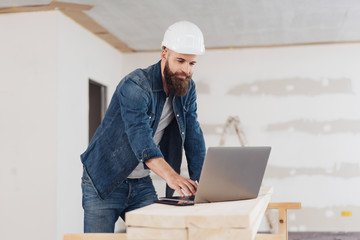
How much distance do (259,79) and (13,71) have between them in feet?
10.6

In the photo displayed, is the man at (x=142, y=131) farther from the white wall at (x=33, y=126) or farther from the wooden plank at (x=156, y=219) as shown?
the white wall at (x=33, y=126)

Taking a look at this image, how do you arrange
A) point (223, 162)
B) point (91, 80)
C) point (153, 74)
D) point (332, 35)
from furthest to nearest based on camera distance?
point (332, 35), point (91, 80), point (153, 74), point (223, 162)

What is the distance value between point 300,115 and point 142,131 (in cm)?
493

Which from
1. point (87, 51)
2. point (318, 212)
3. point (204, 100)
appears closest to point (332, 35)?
point (204, 100)

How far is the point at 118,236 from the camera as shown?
1503mm

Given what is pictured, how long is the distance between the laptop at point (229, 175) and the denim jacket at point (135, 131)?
14.5 inches

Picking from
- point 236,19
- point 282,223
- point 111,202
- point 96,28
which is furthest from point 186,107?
point 96,28

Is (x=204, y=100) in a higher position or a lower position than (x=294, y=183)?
higher

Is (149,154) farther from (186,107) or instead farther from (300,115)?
(300,115)

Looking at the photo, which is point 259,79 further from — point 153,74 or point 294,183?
point 153,74

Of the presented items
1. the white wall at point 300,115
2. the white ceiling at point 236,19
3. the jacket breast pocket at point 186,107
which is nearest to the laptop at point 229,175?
the jacket breast pocket at point 186,107

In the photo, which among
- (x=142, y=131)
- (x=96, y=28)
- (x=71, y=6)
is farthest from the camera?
(x=96, y=28)

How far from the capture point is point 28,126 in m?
4.58

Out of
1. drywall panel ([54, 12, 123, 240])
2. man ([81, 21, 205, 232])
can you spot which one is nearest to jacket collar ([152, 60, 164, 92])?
man ([81, 21, 205, 232])
